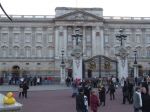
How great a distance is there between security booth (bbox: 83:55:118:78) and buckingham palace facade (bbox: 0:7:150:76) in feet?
131

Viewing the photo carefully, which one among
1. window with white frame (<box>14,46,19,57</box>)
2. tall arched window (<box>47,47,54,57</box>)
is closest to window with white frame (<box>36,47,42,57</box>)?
tall arched window (<box>47,47,54,57</box>)

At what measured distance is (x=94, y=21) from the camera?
83.7 m

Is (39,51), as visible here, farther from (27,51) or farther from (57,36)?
(57,36)

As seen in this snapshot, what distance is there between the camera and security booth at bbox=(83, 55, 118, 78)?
40906 millimetres

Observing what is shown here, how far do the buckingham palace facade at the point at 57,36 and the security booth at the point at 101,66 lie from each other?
40034 mm

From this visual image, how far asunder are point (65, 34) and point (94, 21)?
23.3 ft

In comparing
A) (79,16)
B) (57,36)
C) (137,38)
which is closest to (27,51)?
(57,36)

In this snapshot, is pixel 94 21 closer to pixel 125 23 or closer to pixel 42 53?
pixel 125 23

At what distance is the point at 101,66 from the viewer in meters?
42.0

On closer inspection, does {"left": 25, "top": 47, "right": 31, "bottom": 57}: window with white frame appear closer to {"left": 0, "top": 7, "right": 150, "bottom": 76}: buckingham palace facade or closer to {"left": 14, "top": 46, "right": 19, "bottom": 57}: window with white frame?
{"left": 0, "top": 7, "right": 150, "bottom": 76}: buckingham palace facade

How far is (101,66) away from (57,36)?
139 feet

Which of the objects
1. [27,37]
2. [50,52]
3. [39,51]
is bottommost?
[50,52]

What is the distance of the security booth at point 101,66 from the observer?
134 ft

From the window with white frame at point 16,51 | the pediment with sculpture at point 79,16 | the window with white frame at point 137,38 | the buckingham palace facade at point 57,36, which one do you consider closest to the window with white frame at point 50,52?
the buckingham palace facade at point 57,36
